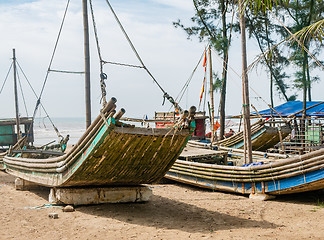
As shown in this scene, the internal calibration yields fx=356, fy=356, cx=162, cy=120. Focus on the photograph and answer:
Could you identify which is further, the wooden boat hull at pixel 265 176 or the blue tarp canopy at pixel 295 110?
the blue tarp canopy at pixel 295 110

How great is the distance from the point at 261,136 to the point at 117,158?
32.0 feet

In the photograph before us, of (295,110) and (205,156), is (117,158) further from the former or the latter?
(295,110)

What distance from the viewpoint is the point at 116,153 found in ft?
22.6

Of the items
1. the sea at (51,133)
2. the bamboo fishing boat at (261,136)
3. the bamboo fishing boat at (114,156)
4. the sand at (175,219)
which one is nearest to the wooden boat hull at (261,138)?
the bamboo fishing boat at (261,136)

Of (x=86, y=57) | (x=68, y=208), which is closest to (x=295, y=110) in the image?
(x=86, y=57)

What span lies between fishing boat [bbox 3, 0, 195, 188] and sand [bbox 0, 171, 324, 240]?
0.66 metres

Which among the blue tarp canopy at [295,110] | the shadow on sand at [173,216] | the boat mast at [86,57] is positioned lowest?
the shadow on sand at [173,216]

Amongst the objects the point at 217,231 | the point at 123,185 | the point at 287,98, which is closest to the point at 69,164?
the point at 123,185

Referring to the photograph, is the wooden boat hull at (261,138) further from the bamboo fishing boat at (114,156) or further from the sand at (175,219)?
the bamboo fishing boat at (114,156)

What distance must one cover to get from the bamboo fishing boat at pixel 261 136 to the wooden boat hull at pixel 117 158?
26.8 feet

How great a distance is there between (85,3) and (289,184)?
6905mm

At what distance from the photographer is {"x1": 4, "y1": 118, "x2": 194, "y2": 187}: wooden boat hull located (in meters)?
6.56

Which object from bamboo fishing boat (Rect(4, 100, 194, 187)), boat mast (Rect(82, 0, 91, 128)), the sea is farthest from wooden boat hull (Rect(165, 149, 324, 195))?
the sea

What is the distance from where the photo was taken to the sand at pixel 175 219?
19.5ft
